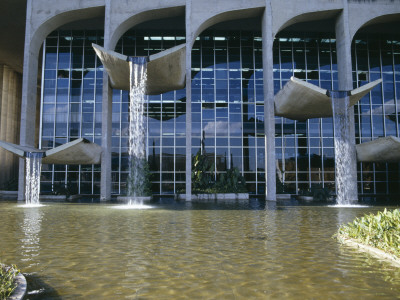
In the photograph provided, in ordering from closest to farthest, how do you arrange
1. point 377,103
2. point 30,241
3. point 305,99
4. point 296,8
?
point 30,241 < point 305,99 < point 296,8 < point 377,103

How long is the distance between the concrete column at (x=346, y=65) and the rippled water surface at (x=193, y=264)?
1477cm

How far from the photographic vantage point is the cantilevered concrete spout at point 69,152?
1892 centimetres

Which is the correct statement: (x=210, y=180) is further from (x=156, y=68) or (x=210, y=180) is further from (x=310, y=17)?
(x=310, y=17)

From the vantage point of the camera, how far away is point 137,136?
24.6m

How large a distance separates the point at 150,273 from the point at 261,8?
21.4 meters

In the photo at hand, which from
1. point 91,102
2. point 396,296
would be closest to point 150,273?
point 396,296

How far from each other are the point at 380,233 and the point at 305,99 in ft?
49.5

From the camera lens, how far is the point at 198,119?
86.8ft

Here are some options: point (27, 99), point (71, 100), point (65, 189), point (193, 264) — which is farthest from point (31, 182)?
point (193, 264)

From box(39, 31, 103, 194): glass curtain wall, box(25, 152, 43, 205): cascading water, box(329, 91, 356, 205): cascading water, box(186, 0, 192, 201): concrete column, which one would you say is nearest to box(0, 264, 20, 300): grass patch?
box(25, 152, 43, 205): cascading water

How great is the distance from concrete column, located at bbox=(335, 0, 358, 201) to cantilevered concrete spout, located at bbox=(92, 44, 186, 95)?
10381 millimetres

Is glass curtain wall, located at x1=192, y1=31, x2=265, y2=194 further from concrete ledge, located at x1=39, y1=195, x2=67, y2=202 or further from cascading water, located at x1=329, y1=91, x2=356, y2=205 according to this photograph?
concrete ledge, located at x1=39, y1=195, x2=67, y2=202

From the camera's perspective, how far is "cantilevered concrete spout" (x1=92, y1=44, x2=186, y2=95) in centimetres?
1867

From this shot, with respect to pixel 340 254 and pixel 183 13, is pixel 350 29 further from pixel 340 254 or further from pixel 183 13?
pixel 340 254
